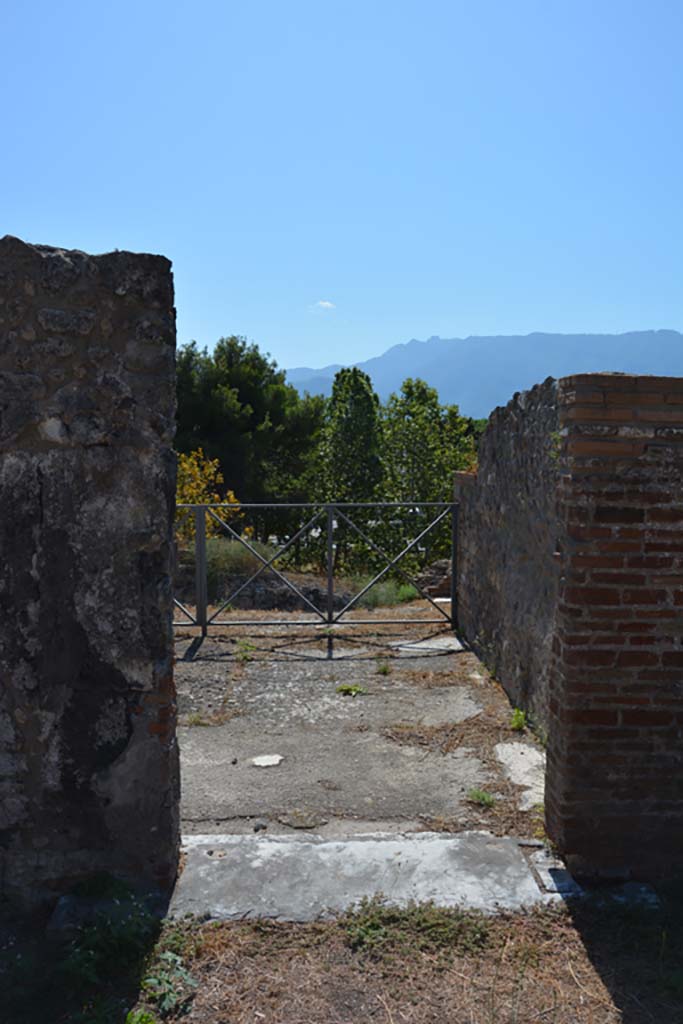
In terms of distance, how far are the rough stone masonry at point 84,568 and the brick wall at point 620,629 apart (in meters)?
1.70

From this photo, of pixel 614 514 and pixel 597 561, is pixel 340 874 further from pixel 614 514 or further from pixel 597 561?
pixel 614 514

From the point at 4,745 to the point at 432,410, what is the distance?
1432cm

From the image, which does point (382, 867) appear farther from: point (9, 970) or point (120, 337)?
point (120, 337)

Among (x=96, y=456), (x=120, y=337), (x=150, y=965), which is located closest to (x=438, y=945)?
(x=150, y=965)

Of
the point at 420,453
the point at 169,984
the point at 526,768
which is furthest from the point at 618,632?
the point at 420,453

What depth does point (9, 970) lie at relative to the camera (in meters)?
2.85

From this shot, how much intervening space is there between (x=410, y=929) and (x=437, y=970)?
0.22 meters

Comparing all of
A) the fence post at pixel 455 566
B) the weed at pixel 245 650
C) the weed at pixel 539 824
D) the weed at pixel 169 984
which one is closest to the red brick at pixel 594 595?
the weed at pixel 539 824

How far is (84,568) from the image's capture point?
3.13 metres

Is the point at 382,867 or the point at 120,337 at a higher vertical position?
the point at 120,337

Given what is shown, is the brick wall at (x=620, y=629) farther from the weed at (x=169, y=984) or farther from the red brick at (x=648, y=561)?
the weed at (x=169, y=984)

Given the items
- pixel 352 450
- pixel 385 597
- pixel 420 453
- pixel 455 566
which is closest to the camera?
pixel 455 566

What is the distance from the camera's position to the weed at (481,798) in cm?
433

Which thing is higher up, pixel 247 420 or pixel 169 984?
pixel 247 420
